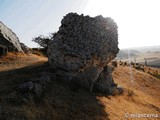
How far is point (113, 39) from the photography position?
1072 inches

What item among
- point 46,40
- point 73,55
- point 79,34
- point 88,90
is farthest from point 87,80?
point 46,40

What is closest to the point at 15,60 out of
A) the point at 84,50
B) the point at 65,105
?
the point at 84,50

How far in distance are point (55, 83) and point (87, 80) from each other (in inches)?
157

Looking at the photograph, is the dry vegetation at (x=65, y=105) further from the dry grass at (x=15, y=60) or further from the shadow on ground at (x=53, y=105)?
the dry grass at (x=15, y=60)

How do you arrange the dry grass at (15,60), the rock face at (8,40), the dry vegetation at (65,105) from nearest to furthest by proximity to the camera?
1. the dry vegetation at (65,105)
2. the dry grass at (15,60)
3. the rock face at (8,40)

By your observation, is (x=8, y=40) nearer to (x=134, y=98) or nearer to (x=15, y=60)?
(x=15, y=60)

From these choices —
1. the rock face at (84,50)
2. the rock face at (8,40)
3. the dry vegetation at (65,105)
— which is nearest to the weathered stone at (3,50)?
the rock face at (8,40)

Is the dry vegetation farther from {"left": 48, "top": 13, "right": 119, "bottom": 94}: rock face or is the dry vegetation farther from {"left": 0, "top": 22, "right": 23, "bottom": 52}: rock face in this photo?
{"left": 0, "top": 22, "right": 23, "bottom": 52}: rock face

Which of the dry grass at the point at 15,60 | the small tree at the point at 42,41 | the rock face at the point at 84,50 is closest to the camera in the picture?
the rock face at the point at 84,50

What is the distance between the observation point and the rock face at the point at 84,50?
23828mm

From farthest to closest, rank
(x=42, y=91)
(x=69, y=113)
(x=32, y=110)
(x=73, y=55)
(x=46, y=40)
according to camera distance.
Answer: (x=46, y=40) → (x=73, y=55) → (x=42, y=91) → (x=69, y=113) → (x=32, y=110)

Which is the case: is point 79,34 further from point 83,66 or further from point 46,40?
point 46,40

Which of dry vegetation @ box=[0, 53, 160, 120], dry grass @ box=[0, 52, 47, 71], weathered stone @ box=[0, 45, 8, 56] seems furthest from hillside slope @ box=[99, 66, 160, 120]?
weathered stone @ box=[0, 45, 8, 56]

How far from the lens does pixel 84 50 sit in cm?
2420
